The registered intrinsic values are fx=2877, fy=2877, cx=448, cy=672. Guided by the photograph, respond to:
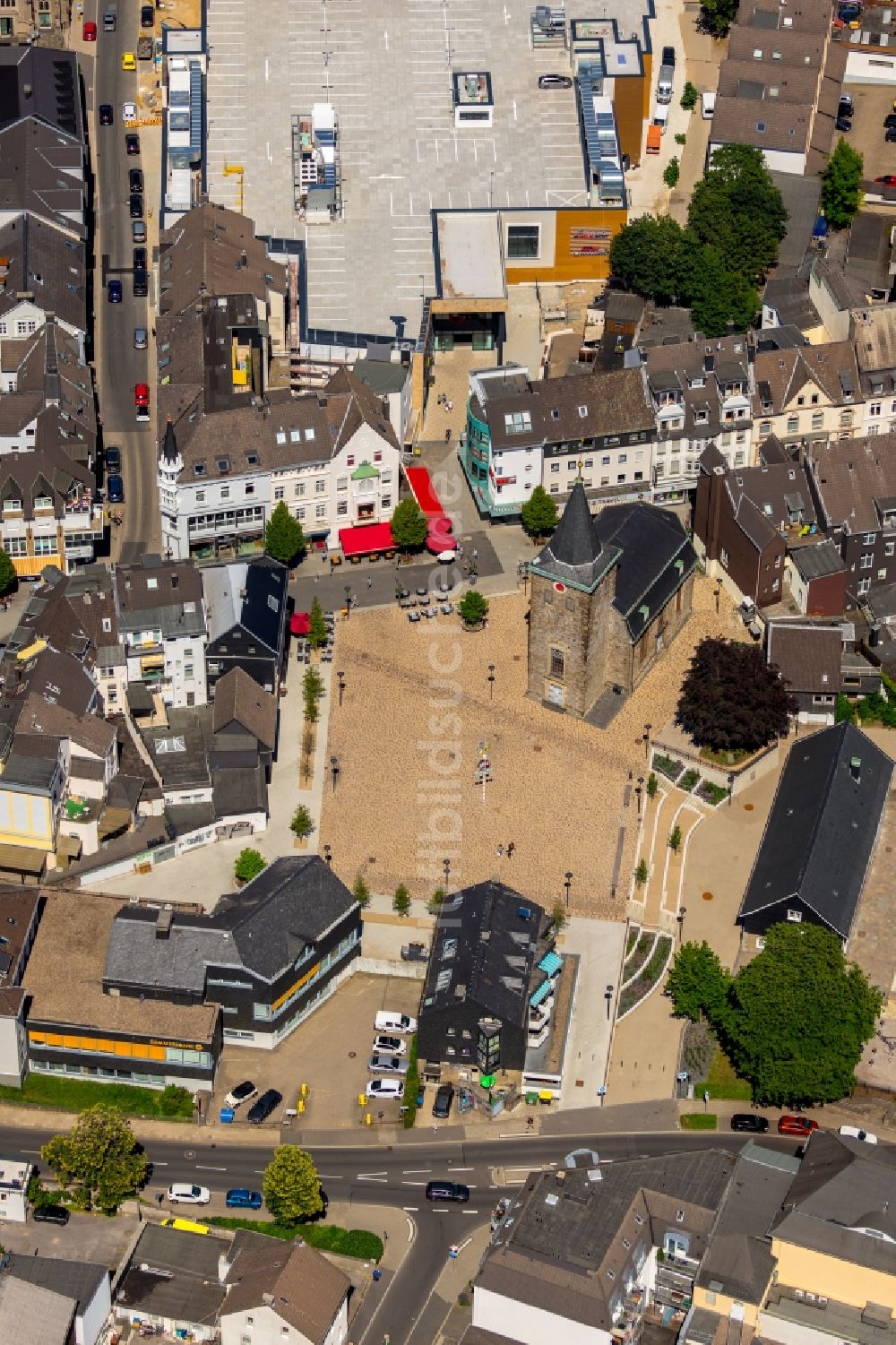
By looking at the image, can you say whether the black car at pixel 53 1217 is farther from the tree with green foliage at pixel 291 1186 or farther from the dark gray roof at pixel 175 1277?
the tree with green foliage at pixel 291 1186

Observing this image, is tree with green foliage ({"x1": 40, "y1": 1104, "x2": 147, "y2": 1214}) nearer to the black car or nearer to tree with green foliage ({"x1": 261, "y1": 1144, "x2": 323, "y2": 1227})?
the black car

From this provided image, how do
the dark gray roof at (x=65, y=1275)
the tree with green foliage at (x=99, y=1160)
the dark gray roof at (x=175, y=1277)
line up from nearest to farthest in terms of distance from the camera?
1. the dark gray roof at (x=65, y=1275)
2. the dark gray roof at (x=175, y=1277)
3. the tree with green foliage at (x=99, y=1160)

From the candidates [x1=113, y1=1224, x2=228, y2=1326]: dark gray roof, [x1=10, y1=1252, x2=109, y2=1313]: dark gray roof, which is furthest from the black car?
[x1=10, y1=1252, x2=109, y2=1313]: dark gray roof

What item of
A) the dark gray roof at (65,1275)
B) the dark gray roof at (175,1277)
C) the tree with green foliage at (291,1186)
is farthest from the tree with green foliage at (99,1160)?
the tree with green foliage at (291,1186)

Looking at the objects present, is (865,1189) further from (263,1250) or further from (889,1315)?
(263,1250)

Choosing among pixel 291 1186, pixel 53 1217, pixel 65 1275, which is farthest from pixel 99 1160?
pixel 291 1186

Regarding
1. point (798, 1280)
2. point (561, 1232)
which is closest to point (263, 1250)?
point (561, 1232)
